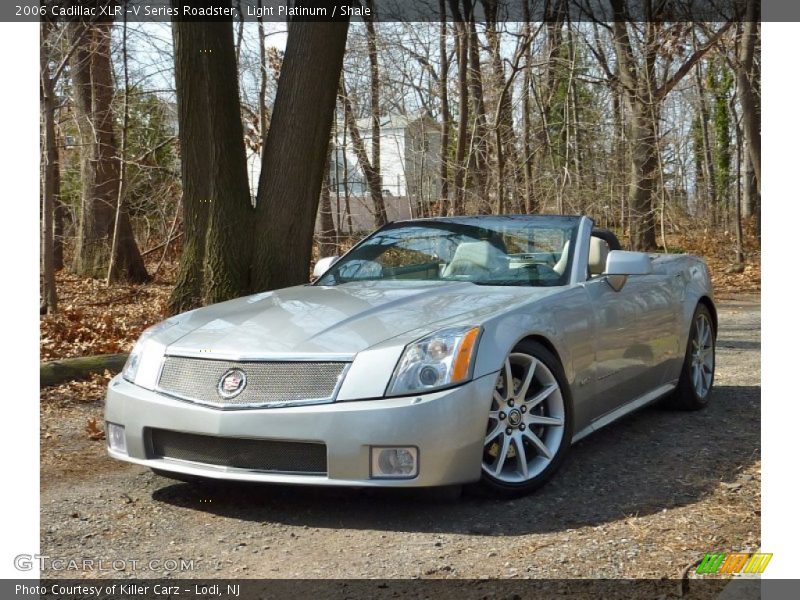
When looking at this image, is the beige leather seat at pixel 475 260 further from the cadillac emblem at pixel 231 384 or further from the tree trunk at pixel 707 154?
the tree trunk at pixel 707 154

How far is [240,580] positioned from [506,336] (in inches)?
65.2

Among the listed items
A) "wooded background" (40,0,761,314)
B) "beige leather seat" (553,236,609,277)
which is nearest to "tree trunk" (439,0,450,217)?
"wooded background" (40,0,761,314)

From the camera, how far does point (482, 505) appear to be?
14.8 feet

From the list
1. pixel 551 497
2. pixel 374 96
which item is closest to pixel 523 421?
pixel 551 497

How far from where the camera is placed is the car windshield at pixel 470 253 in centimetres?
559

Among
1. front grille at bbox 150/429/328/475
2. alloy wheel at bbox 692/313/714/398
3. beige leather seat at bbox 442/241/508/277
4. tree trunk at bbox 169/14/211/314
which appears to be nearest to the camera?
front grille at bbox 150/429/328/475

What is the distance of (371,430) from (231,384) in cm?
71

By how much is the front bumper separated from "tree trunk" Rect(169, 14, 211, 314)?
16.6 feet

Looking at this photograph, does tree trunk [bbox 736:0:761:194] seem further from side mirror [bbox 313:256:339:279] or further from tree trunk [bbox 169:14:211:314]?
side mirror [bbox 313:256:339:279]

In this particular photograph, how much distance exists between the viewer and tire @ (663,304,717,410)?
21.8ft

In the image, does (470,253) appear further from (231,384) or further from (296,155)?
(296,155)

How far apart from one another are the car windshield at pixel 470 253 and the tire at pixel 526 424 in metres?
0.78

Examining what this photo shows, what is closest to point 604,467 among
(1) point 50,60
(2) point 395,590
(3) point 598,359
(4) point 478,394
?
(3) point 598,359

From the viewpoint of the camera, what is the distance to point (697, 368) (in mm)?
6809
